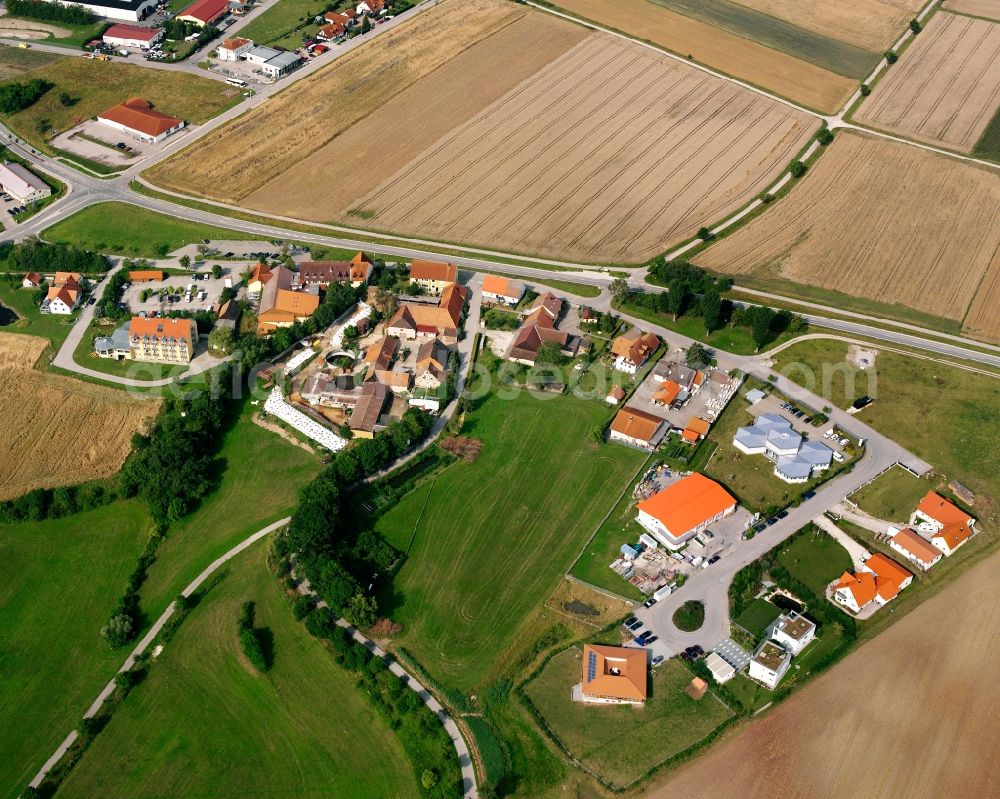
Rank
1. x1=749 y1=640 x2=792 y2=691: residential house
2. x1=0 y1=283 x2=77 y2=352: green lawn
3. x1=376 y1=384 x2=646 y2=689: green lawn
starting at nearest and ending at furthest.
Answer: x1=749 y1=640 x2=792 y2=691: residential house, x1=376 y1=384 x2=646 y2=689: green lawn, x1=0 y1=283 x2=77 y2=352: green lawn

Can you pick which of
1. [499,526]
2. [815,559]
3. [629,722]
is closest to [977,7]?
[815,559]

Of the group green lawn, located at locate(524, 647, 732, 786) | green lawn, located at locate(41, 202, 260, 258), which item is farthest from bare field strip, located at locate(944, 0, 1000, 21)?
green lawn, located at locate(524, 647, 732, 786)

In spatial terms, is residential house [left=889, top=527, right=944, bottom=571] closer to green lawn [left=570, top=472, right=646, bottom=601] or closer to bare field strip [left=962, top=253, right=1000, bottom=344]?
green lawn [left=570, top=472, right=646, bottom=601]

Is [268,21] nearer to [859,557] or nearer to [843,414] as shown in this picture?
[843,414]

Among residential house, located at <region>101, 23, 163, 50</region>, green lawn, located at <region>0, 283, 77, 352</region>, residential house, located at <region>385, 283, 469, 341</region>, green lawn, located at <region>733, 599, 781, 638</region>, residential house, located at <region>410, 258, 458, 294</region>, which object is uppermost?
residential house, located at <region>101, 23, 163, 50</region>

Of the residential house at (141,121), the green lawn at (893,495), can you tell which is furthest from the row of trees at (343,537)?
the residential house at (141,121)

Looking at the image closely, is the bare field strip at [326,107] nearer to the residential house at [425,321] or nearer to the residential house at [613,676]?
the residential house at [425,321]
